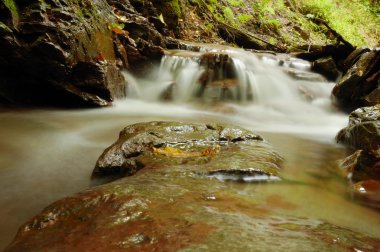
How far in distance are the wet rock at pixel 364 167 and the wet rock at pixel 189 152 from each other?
0.74 m

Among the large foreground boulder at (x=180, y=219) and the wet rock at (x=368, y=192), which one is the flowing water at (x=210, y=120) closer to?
the wet rock at (x=368, y=192)

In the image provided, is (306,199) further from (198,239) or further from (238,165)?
(198,239)

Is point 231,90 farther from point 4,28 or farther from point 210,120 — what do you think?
point 4,28

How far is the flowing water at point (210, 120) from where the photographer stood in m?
2.57

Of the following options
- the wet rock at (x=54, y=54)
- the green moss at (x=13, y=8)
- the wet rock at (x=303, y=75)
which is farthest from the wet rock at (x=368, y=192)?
the wet rock at (x=303, y=75)

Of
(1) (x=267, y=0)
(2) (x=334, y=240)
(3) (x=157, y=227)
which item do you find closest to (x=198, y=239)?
(3) (x=157, y=227)

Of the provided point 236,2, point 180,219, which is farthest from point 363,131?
point 236,2

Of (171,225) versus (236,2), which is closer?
(171,225)

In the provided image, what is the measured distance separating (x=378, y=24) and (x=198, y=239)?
22054 mm

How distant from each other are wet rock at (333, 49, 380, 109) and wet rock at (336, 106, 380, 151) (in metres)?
2.75

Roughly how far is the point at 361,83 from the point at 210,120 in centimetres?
372

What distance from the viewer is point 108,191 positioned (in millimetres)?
2125

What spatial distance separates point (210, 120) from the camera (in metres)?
6.32

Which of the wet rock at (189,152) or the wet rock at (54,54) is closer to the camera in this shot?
the wet rock at (189,152)
